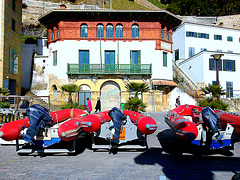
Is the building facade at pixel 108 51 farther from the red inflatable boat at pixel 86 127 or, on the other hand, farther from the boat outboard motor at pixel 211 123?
the boat outboard motor at pixel 211 123

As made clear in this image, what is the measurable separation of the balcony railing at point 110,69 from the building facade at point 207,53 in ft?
27.3

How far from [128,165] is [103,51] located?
1981 cm

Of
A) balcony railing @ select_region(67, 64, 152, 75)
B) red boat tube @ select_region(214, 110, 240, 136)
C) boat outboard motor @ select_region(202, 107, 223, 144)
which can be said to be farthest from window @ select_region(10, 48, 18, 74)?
red boat tube @ select_region(214, 110, 240, 136)

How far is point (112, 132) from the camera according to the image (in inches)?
292

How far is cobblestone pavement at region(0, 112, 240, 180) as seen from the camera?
5633 millimetres

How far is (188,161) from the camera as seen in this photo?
6.84 meters

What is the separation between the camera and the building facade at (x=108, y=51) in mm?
24500

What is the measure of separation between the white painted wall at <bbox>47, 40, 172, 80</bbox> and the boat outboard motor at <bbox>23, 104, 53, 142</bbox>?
1800cm

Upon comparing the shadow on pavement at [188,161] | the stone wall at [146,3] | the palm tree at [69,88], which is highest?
the stone wall at [146,3]

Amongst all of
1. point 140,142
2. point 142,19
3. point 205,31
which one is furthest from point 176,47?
point 140,142

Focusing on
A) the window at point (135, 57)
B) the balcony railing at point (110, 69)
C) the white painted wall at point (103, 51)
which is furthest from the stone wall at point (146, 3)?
the balcony railing at point (110, 69)

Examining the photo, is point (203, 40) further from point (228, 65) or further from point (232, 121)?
point (232, 121)

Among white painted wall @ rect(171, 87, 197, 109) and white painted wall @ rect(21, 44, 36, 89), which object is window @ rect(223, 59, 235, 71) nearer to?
white painted wall @ rect(171, 87, 197, 109)

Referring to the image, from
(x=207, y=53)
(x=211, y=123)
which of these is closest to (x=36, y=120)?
(x=211, y=123)
